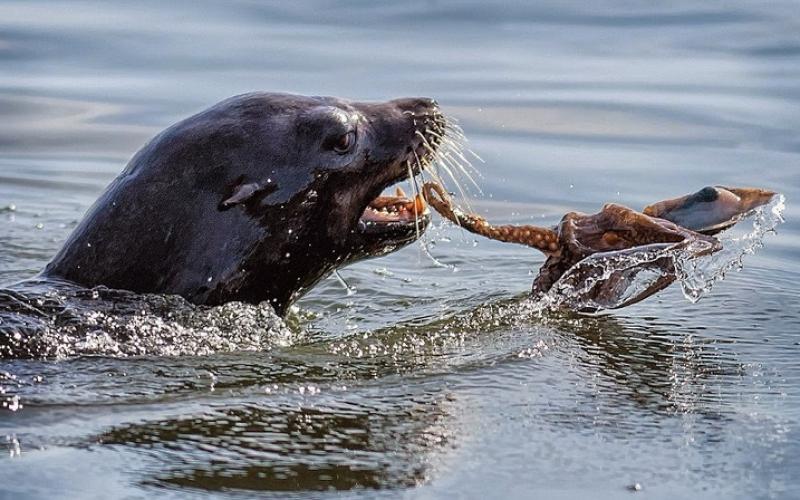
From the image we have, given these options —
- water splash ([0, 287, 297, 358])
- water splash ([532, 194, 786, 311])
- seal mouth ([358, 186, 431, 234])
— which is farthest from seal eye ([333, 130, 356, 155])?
water splash ([532, 194, 786, 311])

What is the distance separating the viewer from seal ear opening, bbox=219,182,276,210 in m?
5.57

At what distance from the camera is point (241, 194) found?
5.57 m

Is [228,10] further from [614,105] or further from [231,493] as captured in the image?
[231,493]

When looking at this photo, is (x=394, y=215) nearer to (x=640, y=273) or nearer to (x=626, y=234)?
(x=626, y=234)

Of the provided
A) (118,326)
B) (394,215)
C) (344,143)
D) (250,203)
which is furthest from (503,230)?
(118,326)

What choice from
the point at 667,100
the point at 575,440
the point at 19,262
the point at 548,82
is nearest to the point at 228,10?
the point at 548,82

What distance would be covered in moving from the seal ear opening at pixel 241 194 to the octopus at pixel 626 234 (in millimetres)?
771

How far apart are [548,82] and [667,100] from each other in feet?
3.03

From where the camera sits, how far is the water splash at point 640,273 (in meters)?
5.86

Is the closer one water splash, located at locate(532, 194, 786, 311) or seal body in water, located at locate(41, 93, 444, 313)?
seal body in water, located at locate(41, 93, 444, 313)

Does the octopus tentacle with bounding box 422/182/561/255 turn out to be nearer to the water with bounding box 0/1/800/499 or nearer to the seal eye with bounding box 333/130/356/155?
the water with bounding box 0/1/800/499

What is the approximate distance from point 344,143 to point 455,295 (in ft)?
4.27

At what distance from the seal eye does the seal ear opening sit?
0.33 m

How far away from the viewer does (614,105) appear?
10.5 metres
